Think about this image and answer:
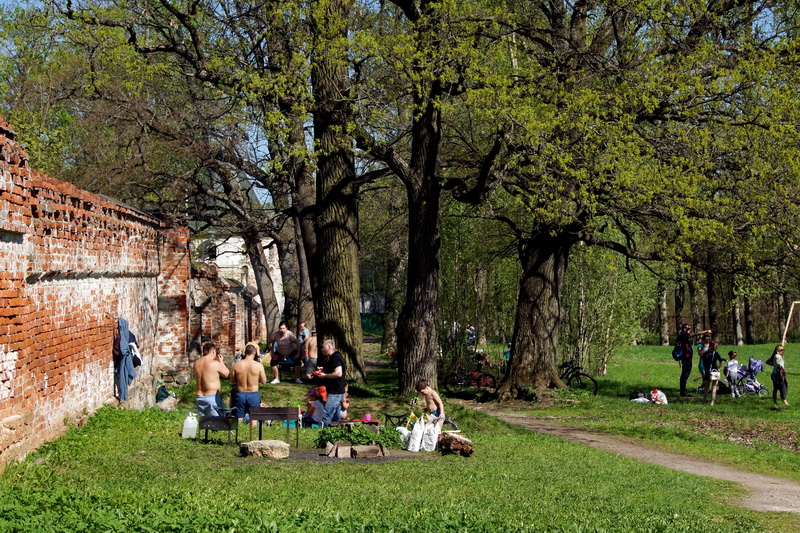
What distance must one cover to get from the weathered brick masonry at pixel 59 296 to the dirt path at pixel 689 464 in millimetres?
7979

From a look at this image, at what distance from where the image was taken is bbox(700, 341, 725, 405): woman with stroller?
2385cm

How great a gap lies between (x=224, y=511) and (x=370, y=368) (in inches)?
1094

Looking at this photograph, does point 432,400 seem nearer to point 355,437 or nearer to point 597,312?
point 355,437

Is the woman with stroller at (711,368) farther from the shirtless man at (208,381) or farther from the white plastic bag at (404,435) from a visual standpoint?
the shirtless man at (208,381)

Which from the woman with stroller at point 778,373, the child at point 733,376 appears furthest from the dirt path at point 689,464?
the child at point 733,376

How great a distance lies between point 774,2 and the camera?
774 inches

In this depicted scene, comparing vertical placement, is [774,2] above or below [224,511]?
above

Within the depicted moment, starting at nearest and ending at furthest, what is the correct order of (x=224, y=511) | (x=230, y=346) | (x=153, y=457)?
(x=224, y=511)
(x=153, y=457)
(x=230, y=346)

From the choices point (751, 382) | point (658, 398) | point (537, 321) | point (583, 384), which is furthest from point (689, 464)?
point (583, 384)

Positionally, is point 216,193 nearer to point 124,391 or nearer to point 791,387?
point 124,391

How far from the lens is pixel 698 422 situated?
2033 cm

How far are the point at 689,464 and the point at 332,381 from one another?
5933 mm

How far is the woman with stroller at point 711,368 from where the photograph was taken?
23.8 metres

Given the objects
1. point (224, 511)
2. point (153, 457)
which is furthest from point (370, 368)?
point (224, 511)
